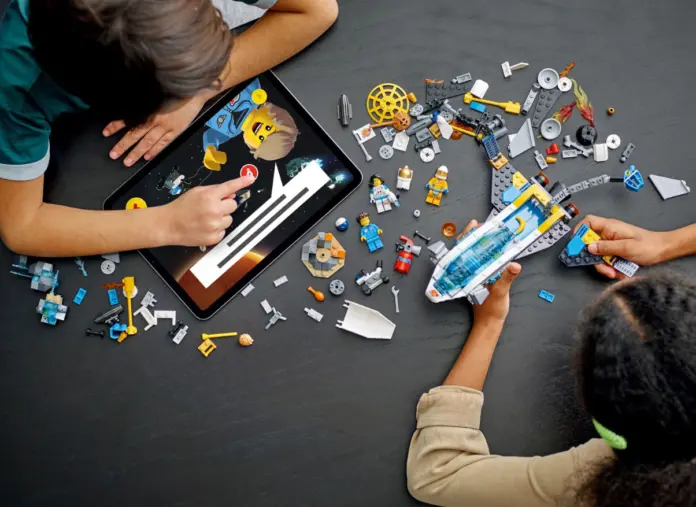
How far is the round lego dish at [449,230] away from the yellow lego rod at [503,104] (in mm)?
202

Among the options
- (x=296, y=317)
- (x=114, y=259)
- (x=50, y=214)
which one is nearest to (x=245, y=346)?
(x=296, y=317)

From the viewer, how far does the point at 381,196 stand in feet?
3.07

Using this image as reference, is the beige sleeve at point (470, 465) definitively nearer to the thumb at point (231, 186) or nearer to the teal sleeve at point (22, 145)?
the thumb at point (231, 186)

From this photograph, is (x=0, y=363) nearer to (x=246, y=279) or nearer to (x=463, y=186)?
(x=246, y=279)

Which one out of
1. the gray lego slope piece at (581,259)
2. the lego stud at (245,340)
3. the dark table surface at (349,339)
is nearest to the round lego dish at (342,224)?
the dark table surface at (349,339)

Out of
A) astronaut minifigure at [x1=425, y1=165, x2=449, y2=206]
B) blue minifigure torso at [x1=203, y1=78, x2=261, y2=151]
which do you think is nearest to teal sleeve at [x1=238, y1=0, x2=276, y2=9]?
blue minifigure torso at [x1=203, y1=78, x2=261, y2=151]

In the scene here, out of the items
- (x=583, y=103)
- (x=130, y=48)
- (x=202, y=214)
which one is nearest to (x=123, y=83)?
(x=130, y=48)

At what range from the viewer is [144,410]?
3.07ft

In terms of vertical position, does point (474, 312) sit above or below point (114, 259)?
below

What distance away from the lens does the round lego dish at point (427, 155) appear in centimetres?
95

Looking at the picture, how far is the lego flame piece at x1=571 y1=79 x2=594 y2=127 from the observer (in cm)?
95

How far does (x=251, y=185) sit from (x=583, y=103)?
55 centimetres

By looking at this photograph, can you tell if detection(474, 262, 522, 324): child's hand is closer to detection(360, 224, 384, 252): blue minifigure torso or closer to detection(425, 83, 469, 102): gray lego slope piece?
detection(360, 224, 384, 252): blue minifigure torso

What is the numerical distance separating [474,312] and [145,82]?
1.87 ft
